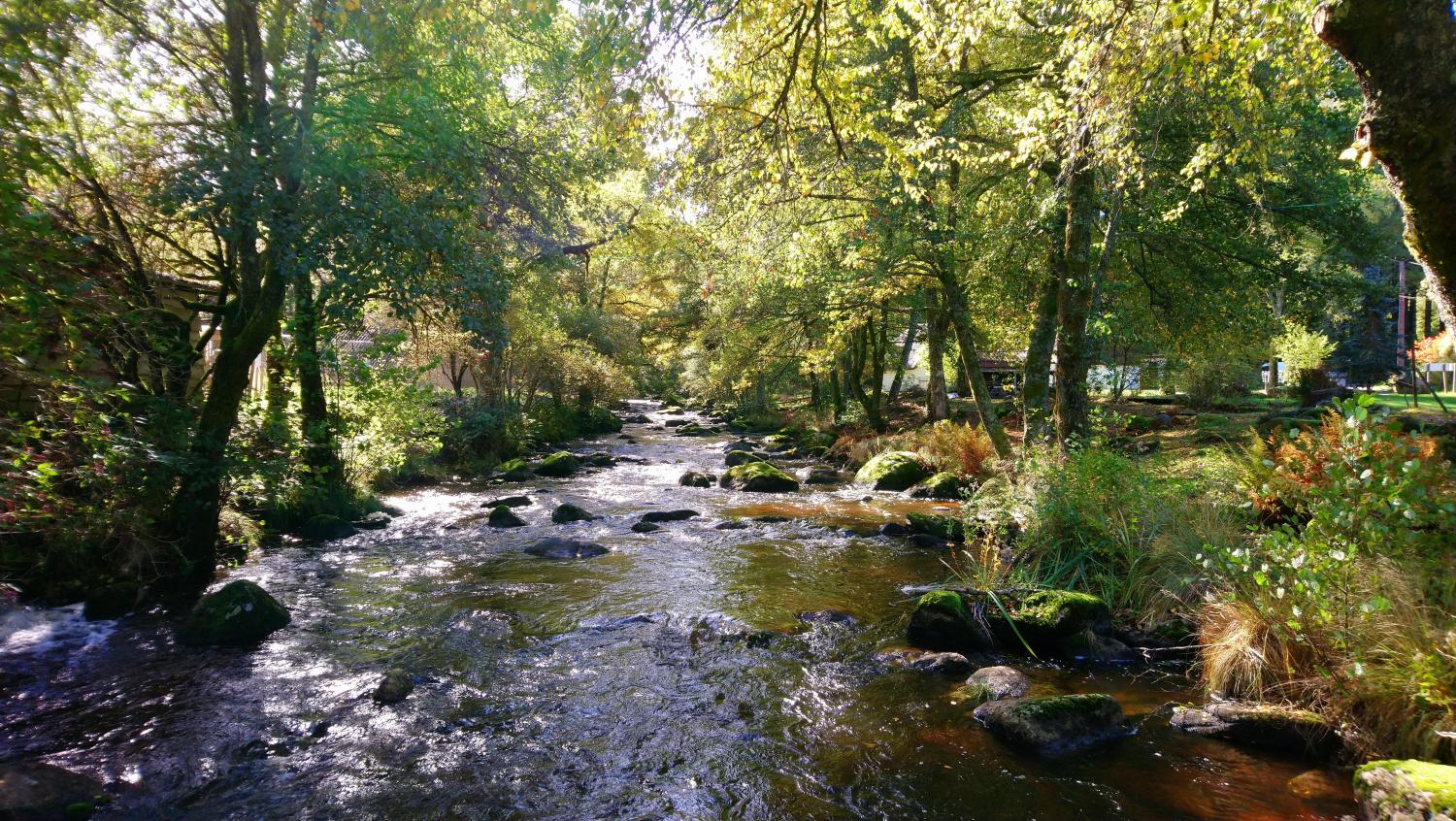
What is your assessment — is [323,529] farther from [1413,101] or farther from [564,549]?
[1413,101]

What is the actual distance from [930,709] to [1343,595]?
9.27 ft

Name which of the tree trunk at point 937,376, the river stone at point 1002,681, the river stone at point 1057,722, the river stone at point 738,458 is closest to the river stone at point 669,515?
the river stone at point 1002,681

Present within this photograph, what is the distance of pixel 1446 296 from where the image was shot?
3.05m

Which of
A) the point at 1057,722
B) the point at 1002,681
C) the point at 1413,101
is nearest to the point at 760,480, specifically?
the point at 1002,681

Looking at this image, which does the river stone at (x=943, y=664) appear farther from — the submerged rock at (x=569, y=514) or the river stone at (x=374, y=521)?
the river stone at (x=374, y=521)

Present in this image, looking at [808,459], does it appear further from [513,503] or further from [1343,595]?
[1343,595]

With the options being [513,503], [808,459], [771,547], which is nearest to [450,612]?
[771,547]

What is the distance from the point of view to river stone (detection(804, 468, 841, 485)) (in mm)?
17797

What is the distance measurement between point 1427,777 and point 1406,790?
0.11 m

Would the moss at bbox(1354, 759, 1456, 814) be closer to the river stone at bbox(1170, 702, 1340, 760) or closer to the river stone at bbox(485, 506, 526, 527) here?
the river stone at bbox(1170, 702, 1340, 760)

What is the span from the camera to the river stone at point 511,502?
47.6ft

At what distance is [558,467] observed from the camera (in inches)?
775

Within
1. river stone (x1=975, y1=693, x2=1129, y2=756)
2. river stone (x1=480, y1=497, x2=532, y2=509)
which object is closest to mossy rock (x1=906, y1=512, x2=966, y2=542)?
river stone (x1=975, y1=693, x2=1129, y2=756)

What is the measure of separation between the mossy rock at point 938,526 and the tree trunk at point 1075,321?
2.05 meters
